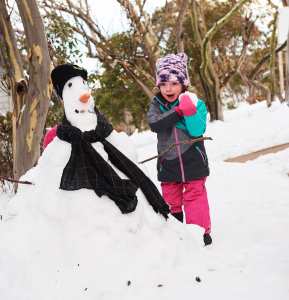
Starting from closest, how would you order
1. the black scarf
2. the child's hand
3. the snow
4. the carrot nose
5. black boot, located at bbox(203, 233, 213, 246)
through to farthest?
1. the snow
2. the black scarf
3. the carrot nose
4. the child's hand
5. black boot, located at bbox(203, 233, 213, 246)

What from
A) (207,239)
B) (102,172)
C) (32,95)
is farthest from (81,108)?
(32,95)

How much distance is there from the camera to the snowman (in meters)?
2.73

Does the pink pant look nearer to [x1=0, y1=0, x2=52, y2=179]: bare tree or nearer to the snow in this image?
the snow

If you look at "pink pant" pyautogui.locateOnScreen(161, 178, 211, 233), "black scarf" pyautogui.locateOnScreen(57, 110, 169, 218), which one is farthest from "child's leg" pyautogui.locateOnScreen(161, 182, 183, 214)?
"black scarf" pyautogui.locateOnScreen(57, 110, 169, 218)

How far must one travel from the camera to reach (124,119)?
78.6 ft

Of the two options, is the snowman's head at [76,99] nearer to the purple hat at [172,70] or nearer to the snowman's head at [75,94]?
the snowman's head at [75,94]

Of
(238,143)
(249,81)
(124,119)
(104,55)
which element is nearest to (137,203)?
(238,143)

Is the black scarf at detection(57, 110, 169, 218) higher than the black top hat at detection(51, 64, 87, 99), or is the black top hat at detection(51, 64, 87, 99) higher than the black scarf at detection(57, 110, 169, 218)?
the black top hat at detection(51, 64, 87, 99)

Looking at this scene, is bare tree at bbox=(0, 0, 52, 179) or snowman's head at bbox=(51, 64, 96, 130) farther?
bare tree at bbox=(0, 0, 52, 179)

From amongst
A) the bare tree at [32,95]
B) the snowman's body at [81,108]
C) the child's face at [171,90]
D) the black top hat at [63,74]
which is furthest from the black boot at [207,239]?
the bare tree at [32,95]

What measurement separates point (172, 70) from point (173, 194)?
3.20 ft

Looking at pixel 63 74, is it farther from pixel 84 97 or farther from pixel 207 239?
pixel 207 239

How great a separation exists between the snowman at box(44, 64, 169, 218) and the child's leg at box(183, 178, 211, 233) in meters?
0.46

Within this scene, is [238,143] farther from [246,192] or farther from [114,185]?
[114,185]
